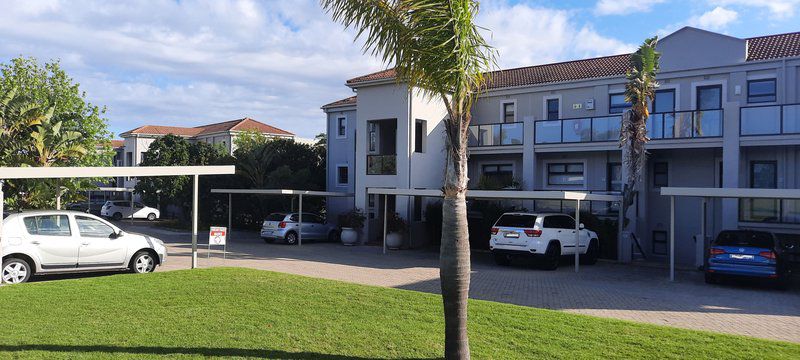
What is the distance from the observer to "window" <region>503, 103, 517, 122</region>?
2580 cm

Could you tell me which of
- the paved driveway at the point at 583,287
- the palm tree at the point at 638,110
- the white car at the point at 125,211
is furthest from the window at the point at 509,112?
the white car at the point at 125,211

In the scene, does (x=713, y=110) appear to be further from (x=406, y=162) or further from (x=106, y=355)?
(x=106, y=355)

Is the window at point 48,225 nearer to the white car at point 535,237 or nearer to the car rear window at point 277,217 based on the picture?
the white car at point 535,237

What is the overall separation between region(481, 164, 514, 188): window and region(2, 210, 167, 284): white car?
13279 millimetres

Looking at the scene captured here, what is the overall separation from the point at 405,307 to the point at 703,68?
55.7 ft

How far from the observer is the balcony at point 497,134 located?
78.4 ft

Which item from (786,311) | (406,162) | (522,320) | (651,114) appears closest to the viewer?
(522,320)

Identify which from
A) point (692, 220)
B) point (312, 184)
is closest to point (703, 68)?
point (692, 220)

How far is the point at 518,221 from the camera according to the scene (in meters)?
17.6

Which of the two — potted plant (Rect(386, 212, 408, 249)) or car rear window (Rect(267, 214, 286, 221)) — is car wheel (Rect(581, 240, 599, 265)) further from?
car rear window (Rect(267, 214, 286, 221))

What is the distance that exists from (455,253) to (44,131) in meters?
14.7

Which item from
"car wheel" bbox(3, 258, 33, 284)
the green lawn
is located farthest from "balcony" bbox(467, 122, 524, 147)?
"car wheel" bbox(3, 258, 33, 284)

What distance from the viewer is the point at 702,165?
2114 cm

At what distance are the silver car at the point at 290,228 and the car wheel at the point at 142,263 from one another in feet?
33.0
